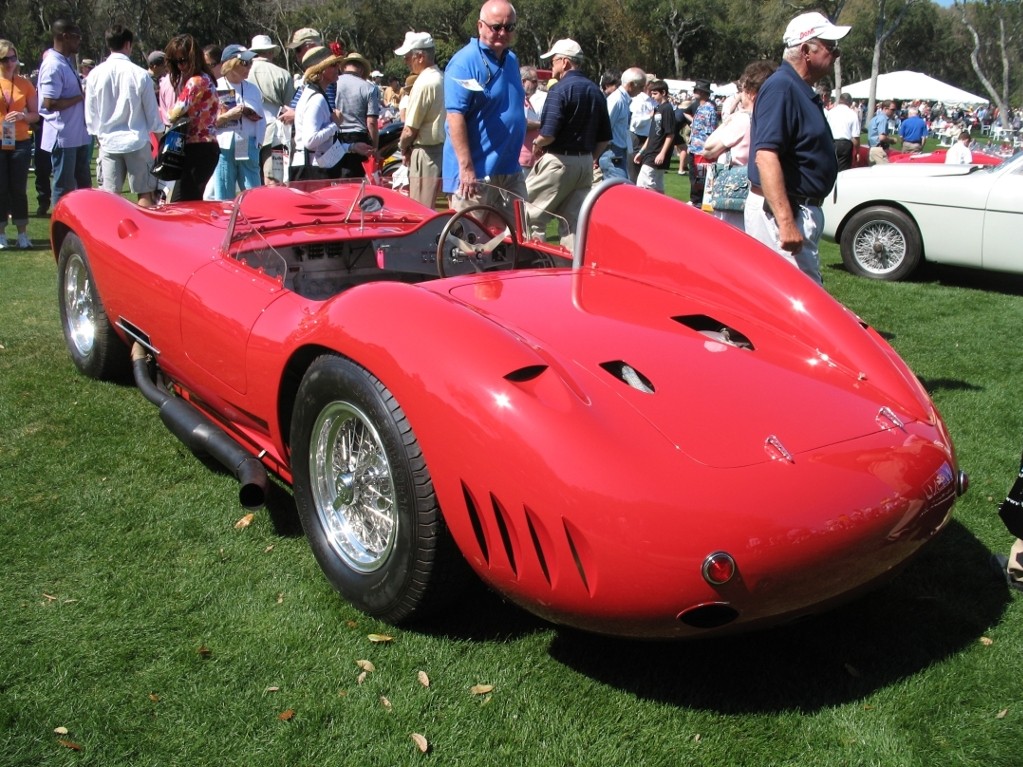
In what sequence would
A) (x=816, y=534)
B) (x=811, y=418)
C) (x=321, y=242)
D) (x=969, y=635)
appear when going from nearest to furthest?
(x=816, y=534), (x=811, y=418), (x=969, y=635), (x=321, y=242)

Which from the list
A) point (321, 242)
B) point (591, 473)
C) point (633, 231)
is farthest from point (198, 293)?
point (591, 473)

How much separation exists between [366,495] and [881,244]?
703 centimetres

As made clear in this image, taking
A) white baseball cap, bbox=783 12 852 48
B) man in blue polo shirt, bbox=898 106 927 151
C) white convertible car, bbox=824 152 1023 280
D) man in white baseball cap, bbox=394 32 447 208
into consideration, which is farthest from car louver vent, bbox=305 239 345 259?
man in blue polo shirt, bbox=898 106 927 151

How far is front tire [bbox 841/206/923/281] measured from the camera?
27.6ft

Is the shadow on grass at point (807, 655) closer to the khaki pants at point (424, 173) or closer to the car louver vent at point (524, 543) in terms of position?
the car louver vent at point (524, 543)

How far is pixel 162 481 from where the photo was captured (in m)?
3.83

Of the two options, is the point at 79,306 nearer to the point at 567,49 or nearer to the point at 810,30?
the point at 810,30

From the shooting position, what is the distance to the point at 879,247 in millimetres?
8570

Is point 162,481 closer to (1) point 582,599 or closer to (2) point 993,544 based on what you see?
(1) point 582,599

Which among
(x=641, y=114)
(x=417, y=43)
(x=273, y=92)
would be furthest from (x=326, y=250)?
(x=641, y=114)

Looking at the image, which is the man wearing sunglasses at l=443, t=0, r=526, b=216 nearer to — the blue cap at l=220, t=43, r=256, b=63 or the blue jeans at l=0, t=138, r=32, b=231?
the blue cap at l=220, t=43, r=256, b=63

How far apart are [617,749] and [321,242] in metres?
2.60

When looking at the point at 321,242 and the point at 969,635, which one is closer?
the point at 969,635

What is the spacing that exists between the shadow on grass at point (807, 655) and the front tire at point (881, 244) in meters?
5.90
